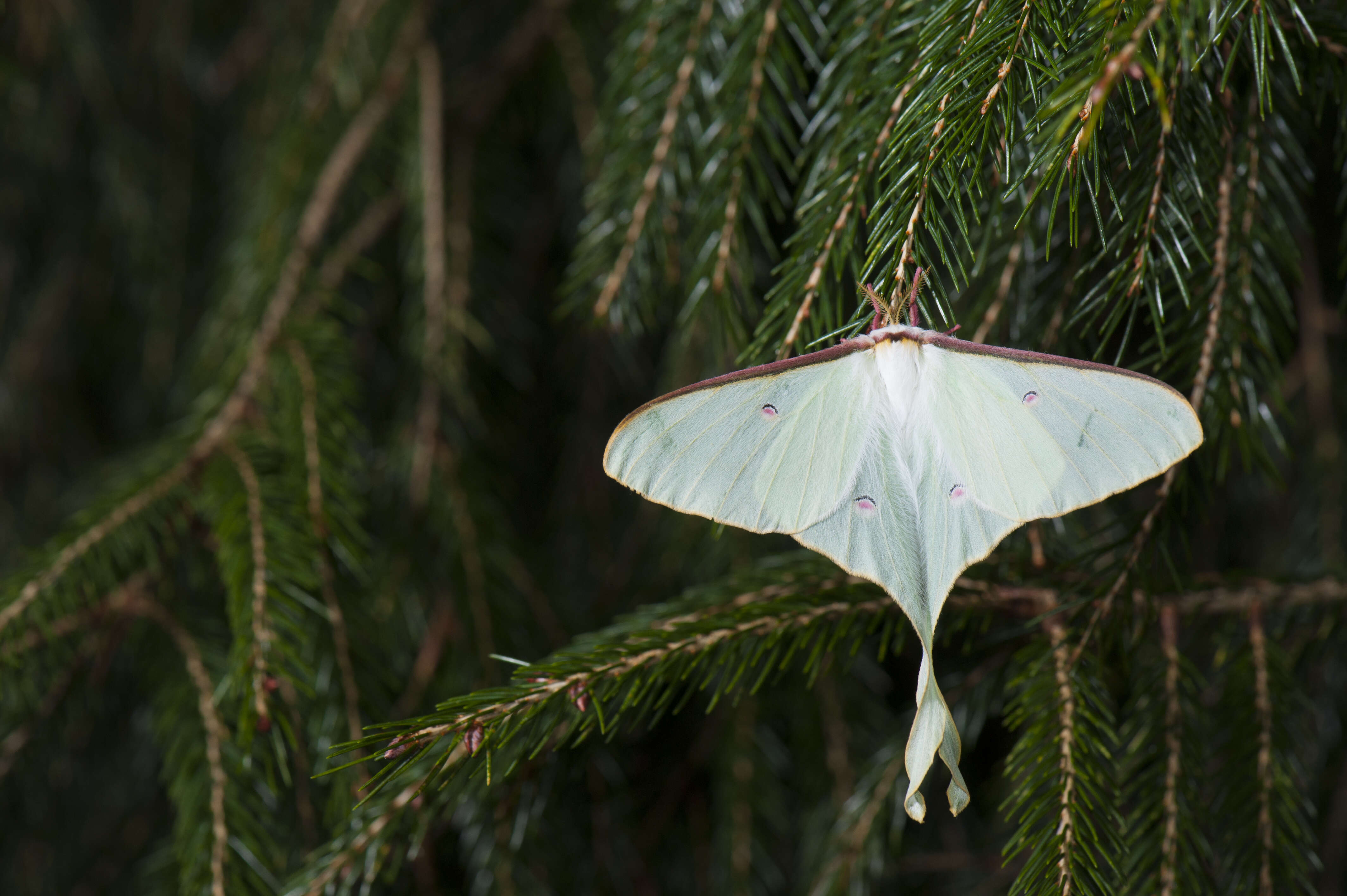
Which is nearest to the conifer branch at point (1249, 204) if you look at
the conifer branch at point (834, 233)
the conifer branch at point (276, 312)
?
Answer: the conifer branch at point (834, 233)

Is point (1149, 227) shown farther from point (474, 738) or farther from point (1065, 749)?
point (474, 738)

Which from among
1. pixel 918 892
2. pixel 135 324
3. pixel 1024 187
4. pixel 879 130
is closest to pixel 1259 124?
pixel 1024 187

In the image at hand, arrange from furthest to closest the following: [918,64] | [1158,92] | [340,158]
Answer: [340,158] → [918,64] → [1158,92]

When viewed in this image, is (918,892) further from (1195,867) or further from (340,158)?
(340,158)

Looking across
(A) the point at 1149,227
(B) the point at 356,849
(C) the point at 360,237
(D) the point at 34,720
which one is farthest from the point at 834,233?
(D) the point at 34,720

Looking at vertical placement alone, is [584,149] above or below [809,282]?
above
